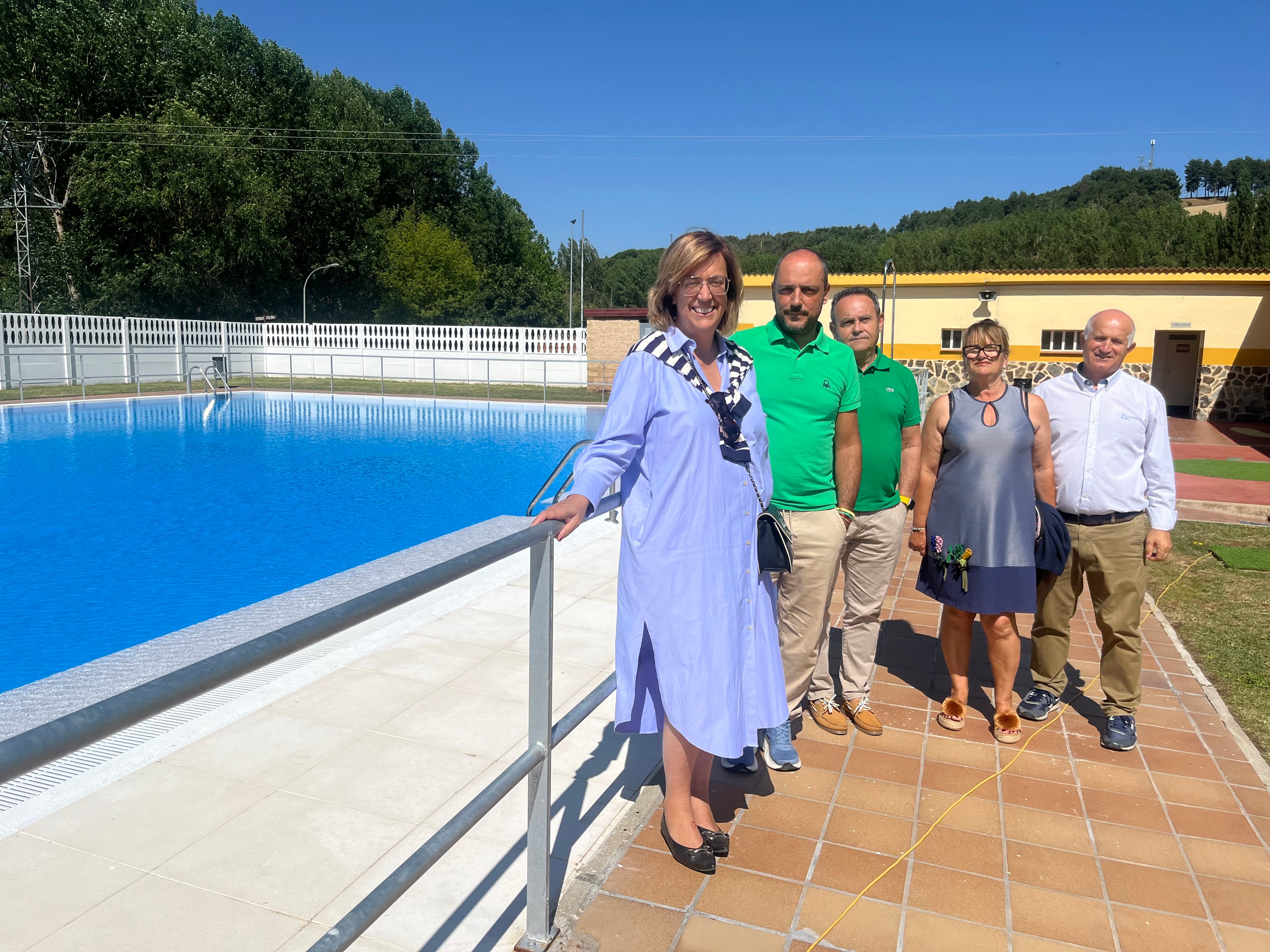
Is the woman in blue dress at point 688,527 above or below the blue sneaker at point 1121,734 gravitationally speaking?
above

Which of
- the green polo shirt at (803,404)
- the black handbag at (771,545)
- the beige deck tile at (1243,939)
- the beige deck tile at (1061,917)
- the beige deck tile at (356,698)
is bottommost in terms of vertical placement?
the beige deck tile at (1243,939)

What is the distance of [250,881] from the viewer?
8.50 ft

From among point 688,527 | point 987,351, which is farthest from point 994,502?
point 688,527

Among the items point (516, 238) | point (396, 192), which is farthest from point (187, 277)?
point (516, 238)

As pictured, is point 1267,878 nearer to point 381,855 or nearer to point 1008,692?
point 1008,692

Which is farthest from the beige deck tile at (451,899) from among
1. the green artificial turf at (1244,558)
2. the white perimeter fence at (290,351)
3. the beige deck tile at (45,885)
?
the white perimeter fence at (290,351)

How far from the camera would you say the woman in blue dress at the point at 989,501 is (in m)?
3.64

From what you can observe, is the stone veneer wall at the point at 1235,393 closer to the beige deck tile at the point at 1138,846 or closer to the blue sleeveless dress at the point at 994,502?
the blue sleeveless dress at the point at 994,502

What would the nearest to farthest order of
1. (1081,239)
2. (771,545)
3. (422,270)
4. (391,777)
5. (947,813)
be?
1. (771,545)
2. (947,813)
3. (391,777)
4. (1081,239)
5. (422,270)

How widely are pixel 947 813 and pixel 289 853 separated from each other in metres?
2.19

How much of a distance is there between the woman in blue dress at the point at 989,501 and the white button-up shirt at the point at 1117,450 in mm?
134

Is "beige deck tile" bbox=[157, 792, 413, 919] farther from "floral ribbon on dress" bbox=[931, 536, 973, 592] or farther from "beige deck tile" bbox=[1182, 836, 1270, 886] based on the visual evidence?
"beige deck tile" bbox=[1182, 836, 1270, 886]

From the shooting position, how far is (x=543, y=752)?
221cm

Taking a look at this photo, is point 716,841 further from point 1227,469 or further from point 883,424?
point 1227,469
